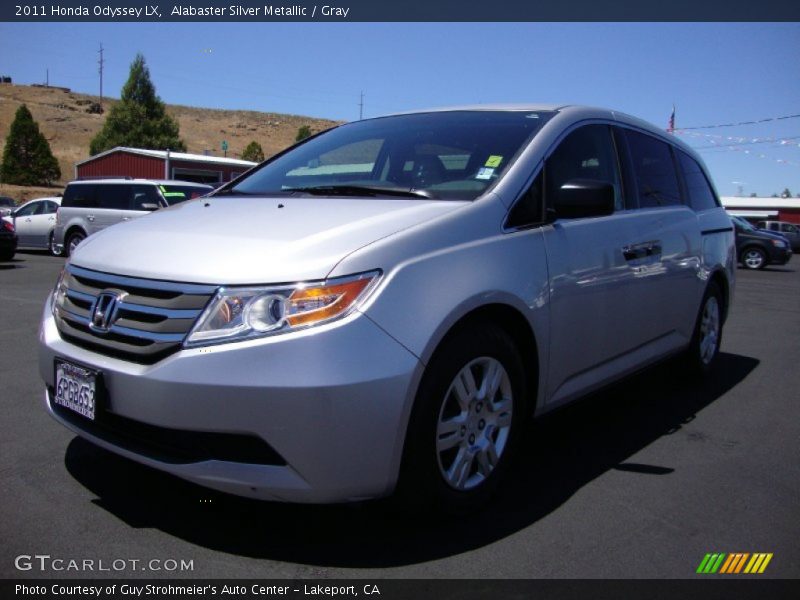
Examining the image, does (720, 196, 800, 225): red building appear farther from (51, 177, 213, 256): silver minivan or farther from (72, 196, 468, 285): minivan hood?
(72, 196, 468, 285): minivan hood

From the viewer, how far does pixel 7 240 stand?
1441 centimetres

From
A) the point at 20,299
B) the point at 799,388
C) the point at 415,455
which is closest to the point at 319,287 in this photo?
the point at 415,455

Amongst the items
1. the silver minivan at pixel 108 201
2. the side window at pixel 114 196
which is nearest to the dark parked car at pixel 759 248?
the silver minivan at pixel 108 201

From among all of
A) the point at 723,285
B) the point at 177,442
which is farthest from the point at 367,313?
the point at 723,285

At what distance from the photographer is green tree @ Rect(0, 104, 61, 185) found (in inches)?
1984

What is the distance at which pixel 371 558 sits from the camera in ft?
8.41

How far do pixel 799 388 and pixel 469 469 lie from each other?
384 centimetres

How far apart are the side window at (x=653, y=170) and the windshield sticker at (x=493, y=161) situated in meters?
1.26

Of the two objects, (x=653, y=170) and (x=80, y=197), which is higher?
(x=653, y=170)

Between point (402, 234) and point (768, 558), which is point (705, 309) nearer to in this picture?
point (768, 558)

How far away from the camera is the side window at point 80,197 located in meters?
15.8

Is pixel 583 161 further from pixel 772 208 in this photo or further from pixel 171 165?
pixel 772 208

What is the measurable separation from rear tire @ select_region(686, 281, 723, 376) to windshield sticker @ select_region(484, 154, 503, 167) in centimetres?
250

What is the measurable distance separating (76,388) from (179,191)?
43.7 feet
